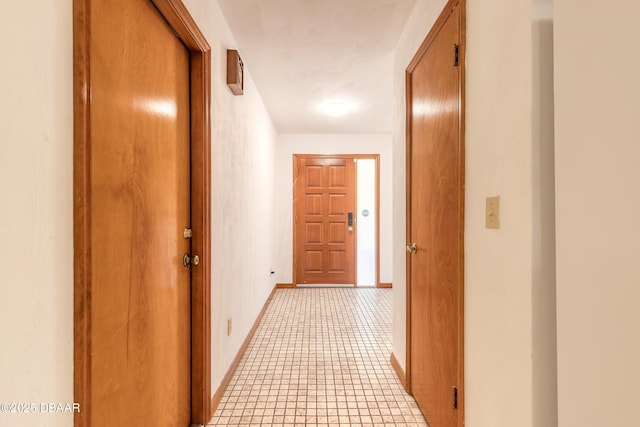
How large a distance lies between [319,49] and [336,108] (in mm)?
1277

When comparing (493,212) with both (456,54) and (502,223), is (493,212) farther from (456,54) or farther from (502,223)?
(456,54)

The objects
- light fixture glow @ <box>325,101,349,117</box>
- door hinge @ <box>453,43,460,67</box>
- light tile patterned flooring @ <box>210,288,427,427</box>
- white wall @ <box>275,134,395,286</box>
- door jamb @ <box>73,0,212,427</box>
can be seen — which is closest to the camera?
door jamb @ <box>73,0,212,427</box>

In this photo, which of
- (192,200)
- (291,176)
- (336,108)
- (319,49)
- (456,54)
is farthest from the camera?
(291,176)

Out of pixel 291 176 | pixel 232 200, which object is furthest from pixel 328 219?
pixel 232 200

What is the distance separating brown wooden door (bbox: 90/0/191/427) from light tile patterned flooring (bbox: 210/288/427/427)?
52cm

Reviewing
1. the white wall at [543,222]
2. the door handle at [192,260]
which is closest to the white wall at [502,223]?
the white wall at [543,222]

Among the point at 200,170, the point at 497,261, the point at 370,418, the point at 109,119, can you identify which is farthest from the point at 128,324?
the point at 370,418

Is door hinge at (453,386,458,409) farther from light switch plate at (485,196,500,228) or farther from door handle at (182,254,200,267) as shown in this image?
door handle at (182,254,200,267)

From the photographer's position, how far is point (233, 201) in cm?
238

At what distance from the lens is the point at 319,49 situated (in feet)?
8.07

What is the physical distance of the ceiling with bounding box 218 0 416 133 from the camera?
1985mm

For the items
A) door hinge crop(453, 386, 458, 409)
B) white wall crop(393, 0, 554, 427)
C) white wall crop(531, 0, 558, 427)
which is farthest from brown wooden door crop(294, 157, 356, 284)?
white wall crop(531, 0, 558, 427)

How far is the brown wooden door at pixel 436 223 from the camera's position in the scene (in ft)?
4.53

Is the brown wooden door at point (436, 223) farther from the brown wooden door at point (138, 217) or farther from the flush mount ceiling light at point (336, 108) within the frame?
the flush mount ceiling light at point (336, 108)
